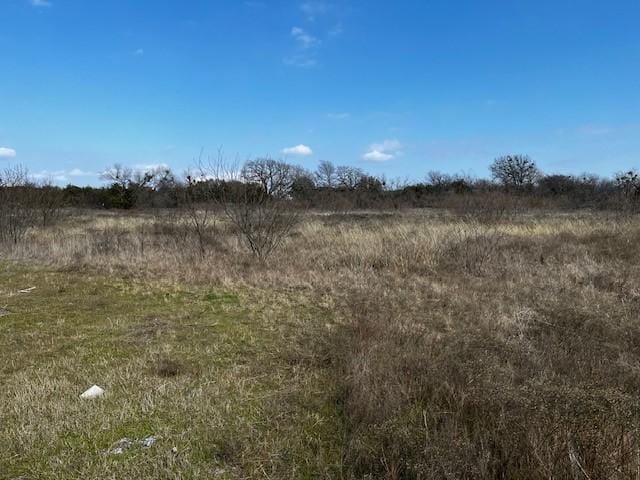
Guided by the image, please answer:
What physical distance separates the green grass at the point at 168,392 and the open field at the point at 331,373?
0.02 metres

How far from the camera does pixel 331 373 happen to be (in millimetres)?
4164

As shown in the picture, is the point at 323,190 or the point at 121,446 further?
the point at 323,190

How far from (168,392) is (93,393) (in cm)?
62

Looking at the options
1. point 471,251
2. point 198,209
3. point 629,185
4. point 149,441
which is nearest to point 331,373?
point 149,441

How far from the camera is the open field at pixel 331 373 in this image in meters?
2.61

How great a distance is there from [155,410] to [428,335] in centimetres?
301

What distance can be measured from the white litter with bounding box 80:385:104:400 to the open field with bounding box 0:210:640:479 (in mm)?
79

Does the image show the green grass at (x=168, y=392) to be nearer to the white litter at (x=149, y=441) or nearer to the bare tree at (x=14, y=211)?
the white litter at (x=149, y=441)

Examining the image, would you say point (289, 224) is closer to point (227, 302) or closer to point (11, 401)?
point (227, 302)

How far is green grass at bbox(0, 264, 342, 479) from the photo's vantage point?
276cm

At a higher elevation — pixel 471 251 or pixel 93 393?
pixel 471 251

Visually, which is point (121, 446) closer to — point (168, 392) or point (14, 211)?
point (168, 392)

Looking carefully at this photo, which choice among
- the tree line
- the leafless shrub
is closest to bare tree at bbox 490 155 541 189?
the tree line

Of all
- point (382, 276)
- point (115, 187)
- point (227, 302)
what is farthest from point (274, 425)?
point (115, 187)
